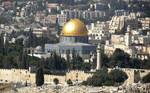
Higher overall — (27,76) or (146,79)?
(146,79)

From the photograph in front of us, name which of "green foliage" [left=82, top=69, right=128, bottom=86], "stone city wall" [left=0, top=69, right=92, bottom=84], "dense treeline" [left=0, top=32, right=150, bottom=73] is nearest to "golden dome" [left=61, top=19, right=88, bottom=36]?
"dense treeline" [left=0, top=32, right=150, bottom=73]

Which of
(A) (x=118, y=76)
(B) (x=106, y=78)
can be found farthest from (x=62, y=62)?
(B) (x=106, y=78)

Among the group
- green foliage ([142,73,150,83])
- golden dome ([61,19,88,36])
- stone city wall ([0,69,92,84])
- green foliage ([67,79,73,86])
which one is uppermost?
green foliage ([142,73,150,83])

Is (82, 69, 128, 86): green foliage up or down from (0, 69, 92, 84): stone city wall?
up

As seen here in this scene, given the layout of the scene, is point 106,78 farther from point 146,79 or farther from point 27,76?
point 27,76

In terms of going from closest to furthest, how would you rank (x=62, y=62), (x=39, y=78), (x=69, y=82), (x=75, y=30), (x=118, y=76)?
1. (x=69, y=82)
2. (x=118, y=76)
3. (x=39, y=78)
4. (x=62, y=62)
5. (x=75, y=30)

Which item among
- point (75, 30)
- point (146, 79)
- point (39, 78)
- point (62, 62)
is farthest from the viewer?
point (75, 30)

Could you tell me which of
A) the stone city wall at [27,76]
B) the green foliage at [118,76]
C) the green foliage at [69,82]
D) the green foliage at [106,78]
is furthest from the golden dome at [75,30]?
the green foliage at [69,82]

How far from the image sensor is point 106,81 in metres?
43.7

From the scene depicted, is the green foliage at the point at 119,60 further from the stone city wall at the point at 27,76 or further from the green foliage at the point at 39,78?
the green foliage at the point at 39,78

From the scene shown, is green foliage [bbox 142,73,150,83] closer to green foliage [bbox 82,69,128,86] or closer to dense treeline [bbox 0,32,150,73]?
green foliage [bbox 82,69,128,86]

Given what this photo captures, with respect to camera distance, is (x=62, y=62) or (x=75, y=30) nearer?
(x=62, y=62)

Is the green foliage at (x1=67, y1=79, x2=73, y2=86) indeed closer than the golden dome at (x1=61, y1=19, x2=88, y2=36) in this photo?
Yes

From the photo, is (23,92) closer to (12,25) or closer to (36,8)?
(12,25)
